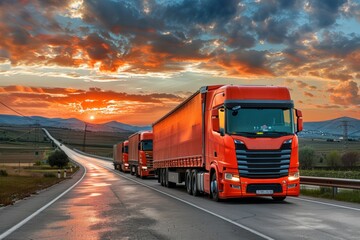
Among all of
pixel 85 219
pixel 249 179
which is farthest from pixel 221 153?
pixel 85 219

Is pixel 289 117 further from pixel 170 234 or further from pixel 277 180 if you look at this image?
pixel 170 234

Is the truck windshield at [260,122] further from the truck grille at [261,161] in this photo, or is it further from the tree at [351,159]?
the tree at [351,159]

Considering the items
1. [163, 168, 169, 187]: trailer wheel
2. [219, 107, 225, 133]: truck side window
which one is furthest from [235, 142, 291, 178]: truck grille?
[163, 168, 169, 187]: trailer wheel

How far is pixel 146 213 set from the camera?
14141mm

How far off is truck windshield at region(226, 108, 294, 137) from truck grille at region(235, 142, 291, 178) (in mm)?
524

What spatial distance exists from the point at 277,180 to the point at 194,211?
354 centimetres

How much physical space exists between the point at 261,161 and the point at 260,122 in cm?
133

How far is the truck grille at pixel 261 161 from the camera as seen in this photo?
53.6 feet

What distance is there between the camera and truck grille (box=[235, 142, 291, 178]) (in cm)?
1633

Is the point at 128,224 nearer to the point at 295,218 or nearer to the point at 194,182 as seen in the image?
the point at 295,218

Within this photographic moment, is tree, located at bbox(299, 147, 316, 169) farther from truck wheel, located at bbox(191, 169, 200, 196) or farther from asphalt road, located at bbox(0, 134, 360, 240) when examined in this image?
asphalt road, located at bbox(0, 134, 360, 240)

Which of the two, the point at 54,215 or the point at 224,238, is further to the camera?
the point at 54,215

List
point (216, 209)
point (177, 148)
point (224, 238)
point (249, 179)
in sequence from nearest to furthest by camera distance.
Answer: point (224, 238)
point (216, 209)
point (249, 179)
point (177, 148)

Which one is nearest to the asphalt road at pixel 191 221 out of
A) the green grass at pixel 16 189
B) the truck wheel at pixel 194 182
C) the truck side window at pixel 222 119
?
the truck side window at pixel 222 119
